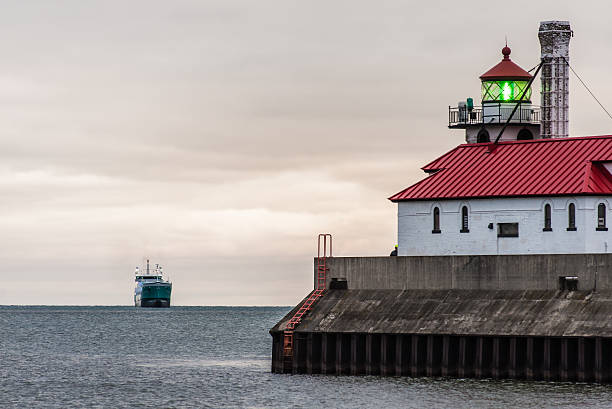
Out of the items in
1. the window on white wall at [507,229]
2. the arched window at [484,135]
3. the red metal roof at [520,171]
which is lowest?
the window on white wall at [507,229]

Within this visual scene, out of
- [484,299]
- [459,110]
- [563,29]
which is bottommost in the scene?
[484,299]

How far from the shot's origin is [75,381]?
64562 mm

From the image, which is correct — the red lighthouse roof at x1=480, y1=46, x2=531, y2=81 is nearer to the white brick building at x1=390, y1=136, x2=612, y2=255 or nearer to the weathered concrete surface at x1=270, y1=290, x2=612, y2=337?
the white brick building at x1=390, y1=136, x2=612, y2=255

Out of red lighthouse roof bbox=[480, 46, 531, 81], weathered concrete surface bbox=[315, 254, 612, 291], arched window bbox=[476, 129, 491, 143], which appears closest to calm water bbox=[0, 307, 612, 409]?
weathered concrete surface bbox=[315, 254, 612, 291]

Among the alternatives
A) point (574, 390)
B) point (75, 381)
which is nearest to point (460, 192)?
point (574, 390)

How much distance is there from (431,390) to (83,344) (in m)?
57.8

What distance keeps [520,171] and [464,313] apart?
9164 mm

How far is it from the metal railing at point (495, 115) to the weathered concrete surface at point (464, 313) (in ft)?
52.3

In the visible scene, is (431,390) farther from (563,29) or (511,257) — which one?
(563,29)

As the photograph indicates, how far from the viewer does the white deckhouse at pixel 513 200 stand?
57656 millimetres

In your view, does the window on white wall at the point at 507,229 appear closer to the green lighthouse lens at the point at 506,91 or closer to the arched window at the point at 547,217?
the arched window at the point at 547,217

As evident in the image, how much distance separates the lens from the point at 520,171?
200 ft

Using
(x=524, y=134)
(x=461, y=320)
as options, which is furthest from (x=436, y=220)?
(x=524, y=134)

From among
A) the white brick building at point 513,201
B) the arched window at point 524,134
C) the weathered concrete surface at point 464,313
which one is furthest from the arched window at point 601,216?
the arched window at point 524,134
